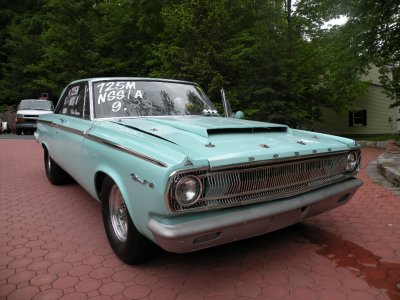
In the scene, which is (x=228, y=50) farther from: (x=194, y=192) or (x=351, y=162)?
(x=194, y=192)

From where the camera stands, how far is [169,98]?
423 cm

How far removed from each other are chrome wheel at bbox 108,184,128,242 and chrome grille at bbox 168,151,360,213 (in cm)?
104

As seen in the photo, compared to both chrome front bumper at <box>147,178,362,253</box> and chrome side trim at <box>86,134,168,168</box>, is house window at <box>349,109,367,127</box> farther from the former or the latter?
chrome side trim at <box>86,134,168,168</box>

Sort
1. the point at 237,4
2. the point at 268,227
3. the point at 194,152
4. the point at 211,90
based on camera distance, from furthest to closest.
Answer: the point at 237,4, the point at 211,90, the point at 268,227, the point at 194,152

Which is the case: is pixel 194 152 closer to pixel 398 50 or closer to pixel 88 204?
pixel 88 204

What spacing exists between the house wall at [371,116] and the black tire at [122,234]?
20.3 m

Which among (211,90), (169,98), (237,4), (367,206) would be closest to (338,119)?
(237,4)

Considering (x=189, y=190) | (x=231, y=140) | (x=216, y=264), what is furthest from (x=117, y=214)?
(x=231, y=140)

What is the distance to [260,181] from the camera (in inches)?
106

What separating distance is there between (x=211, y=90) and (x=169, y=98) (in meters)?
9.51

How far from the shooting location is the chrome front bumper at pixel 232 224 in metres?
2.32

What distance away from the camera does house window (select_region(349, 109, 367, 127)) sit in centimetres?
2273

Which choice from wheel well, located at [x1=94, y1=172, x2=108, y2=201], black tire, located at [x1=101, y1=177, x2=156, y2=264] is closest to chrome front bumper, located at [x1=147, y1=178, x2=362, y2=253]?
black tire, located at [x1=101, y1=177, x2=156, y2=264]

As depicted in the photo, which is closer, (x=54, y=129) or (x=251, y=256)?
(x=251, y=256)
